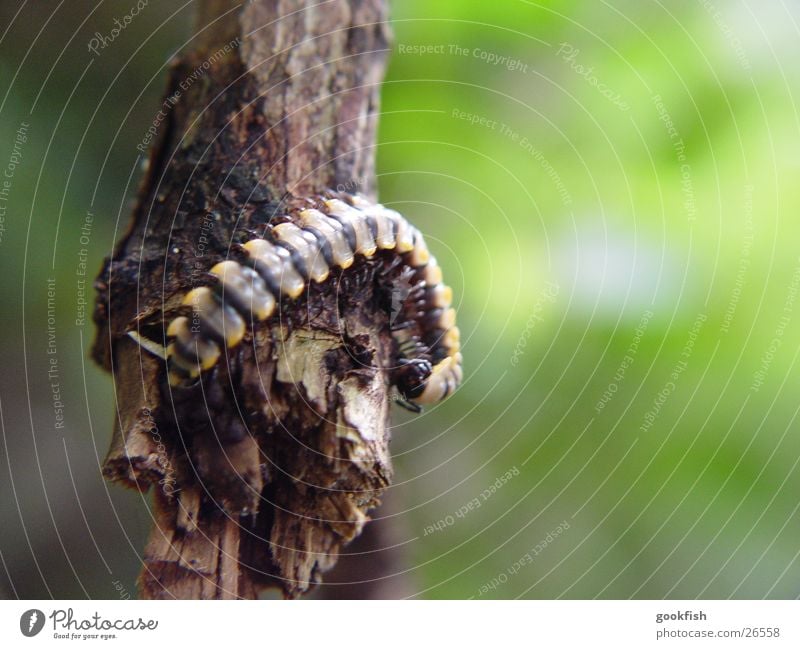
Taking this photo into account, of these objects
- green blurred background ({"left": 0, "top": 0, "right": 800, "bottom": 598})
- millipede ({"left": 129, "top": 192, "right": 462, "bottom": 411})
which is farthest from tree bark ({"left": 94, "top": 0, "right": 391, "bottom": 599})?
green blurred background ({"left": 0, "top": 0, "right": 800, "bottom": 598})

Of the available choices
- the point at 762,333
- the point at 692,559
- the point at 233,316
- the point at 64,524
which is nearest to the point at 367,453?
the point at 233,316

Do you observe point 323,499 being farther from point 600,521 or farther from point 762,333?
point 762,333
